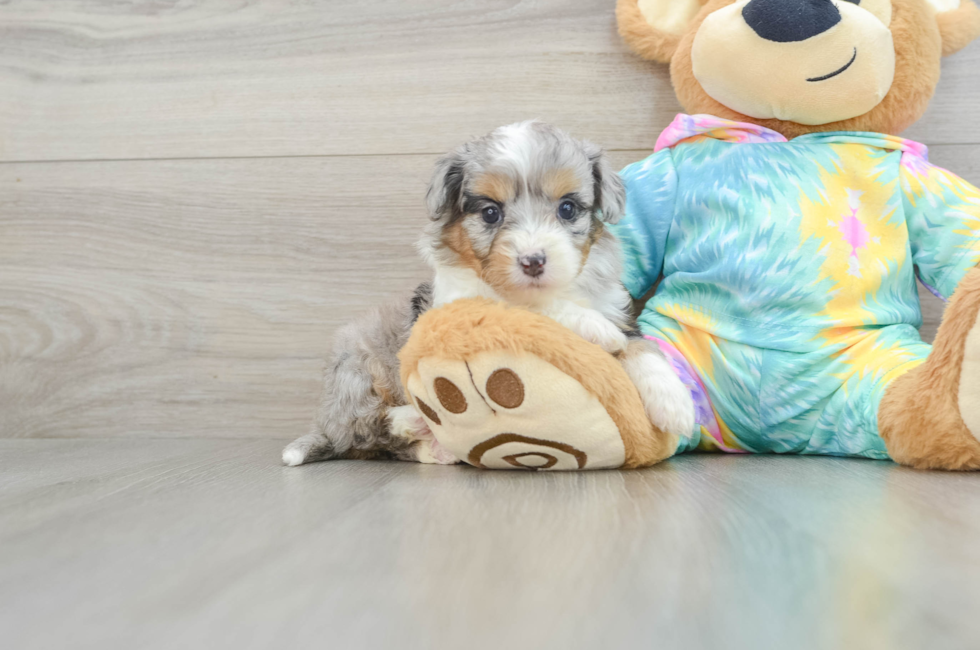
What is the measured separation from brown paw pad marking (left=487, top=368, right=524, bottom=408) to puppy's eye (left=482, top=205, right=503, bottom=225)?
29cm

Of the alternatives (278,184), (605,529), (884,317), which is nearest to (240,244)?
(278,184)

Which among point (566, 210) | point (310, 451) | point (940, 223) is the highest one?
point (566, 210)

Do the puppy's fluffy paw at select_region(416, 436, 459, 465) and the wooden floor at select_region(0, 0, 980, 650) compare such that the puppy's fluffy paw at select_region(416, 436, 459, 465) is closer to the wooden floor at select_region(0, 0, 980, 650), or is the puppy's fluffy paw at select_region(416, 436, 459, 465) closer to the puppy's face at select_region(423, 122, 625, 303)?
the wooden floor at select_region(0, 0, 980, 650)

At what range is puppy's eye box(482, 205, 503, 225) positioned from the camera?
1280 millimetres

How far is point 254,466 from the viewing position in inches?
58.9

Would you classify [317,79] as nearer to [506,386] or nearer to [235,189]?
[235,189]

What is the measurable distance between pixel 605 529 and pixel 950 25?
1.42m

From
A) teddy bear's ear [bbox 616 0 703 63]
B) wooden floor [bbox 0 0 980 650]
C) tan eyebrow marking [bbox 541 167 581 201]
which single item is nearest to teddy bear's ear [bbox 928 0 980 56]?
wooden floor [bbox 0 0 980 650]

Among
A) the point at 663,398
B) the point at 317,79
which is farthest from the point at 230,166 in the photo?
the point at 663,398

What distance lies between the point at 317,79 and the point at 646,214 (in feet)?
3.14

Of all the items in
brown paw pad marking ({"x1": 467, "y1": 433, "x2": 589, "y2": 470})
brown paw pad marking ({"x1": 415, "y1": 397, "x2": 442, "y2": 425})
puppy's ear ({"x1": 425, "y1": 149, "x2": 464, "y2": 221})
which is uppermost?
puppy's ear ({"x1": 425, "y1": 149, "x2": 464, "y2": 221})

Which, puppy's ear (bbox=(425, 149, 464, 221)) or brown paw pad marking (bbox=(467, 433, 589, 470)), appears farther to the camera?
puppy's ear (bbox=(425, 149, 464, 221))

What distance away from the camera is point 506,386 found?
45.7 inches

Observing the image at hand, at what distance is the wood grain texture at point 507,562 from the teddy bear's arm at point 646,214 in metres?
0.57
